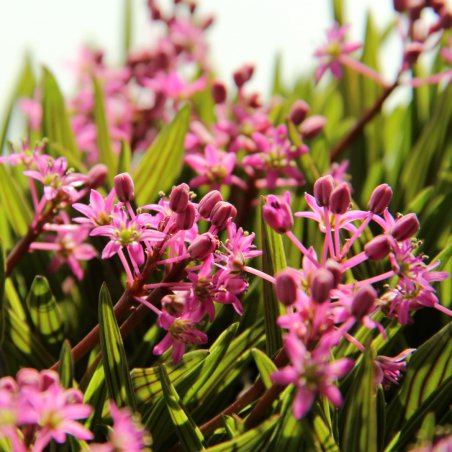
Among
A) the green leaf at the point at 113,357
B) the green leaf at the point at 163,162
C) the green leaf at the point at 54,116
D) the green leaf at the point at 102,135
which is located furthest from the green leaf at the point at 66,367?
the green leaf at the point at 54,116

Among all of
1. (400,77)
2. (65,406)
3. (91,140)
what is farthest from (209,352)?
(91,140)

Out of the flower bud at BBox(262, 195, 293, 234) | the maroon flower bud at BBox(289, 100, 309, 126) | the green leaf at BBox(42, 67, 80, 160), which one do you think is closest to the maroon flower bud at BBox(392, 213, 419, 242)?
the flower bud at BBox(262, 195, 293, 234)

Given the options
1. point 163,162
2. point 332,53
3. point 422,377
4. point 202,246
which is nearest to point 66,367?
point 202,246

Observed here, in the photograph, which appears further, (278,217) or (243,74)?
(243,74)

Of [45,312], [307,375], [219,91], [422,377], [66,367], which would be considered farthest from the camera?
[219,91]

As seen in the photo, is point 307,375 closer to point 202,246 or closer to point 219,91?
point 202,246

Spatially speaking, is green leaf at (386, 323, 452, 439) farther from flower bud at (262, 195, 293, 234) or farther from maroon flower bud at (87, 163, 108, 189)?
maroon flower bud at (87, 163, 108, 189)
